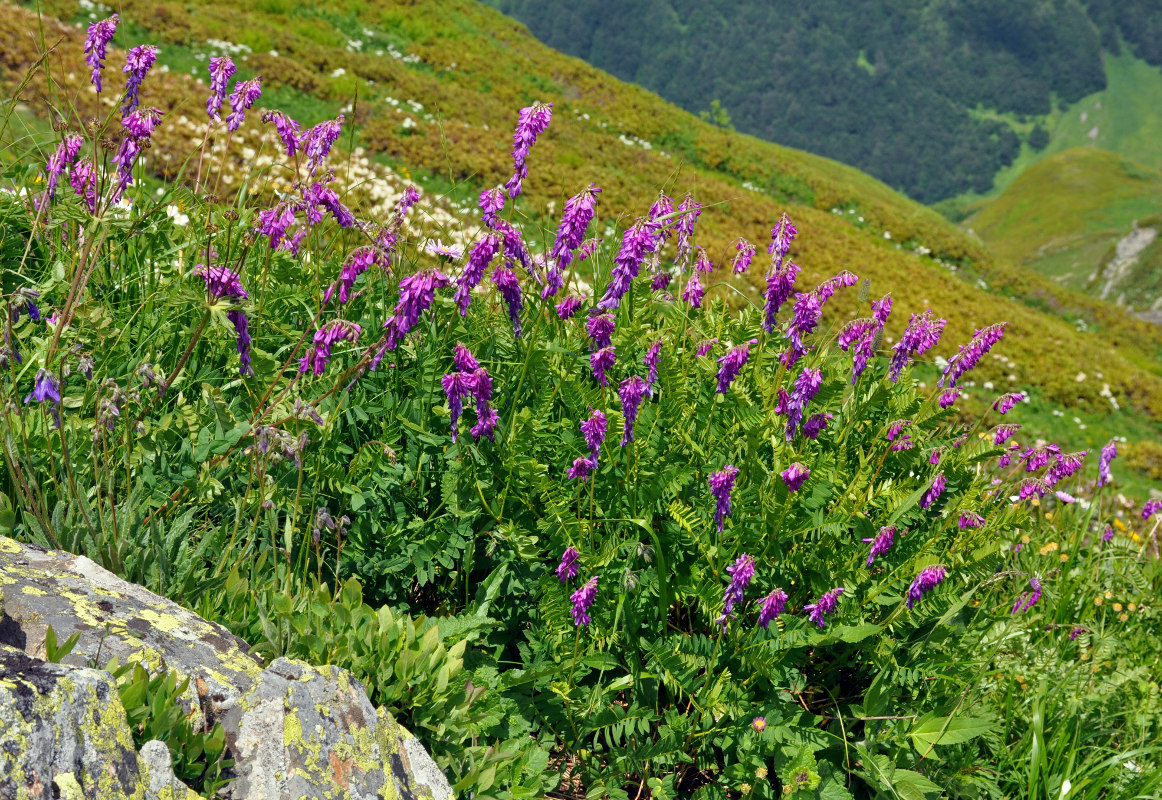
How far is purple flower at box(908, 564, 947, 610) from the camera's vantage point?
2721mm

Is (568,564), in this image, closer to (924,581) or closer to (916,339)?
(924,581)

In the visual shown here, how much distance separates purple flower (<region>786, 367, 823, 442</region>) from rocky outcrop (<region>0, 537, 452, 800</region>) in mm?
1838

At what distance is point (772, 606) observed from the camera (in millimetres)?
2609

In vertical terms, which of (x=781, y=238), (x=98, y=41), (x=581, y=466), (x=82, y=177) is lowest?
(x=581, y=466)

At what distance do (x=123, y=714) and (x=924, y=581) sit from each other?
8.38 feet

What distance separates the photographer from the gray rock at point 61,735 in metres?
1.49

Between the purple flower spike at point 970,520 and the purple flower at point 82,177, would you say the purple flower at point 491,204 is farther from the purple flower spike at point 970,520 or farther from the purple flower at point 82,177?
the purple flower spike at point 970,520

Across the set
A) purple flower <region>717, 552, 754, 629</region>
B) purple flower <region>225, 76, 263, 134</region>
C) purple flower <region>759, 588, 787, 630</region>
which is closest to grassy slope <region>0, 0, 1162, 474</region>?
purple flower <region>225, 76, 263, 134</region>

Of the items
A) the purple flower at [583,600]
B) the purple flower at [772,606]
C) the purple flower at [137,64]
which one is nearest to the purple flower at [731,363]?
the purple flower at [772,606]

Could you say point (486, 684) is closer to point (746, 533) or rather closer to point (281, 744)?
point (281, 744)

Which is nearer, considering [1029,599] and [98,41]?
[98,41]

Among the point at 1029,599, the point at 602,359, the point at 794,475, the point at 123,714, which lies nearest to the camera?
the point at 123,714

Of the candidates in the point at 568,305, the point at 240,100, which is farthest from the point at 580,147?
the point at 568,305

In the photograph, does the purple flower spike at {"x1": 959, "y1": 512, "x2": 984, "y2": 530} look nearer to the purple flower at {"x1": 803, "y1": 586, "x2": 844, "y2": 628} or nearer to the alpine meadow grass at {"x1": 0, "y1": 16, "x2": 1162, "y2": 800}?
the alpine meadow grass at {"x1": 0, "y1": 16, "x2": 1162, "y2": 800}
